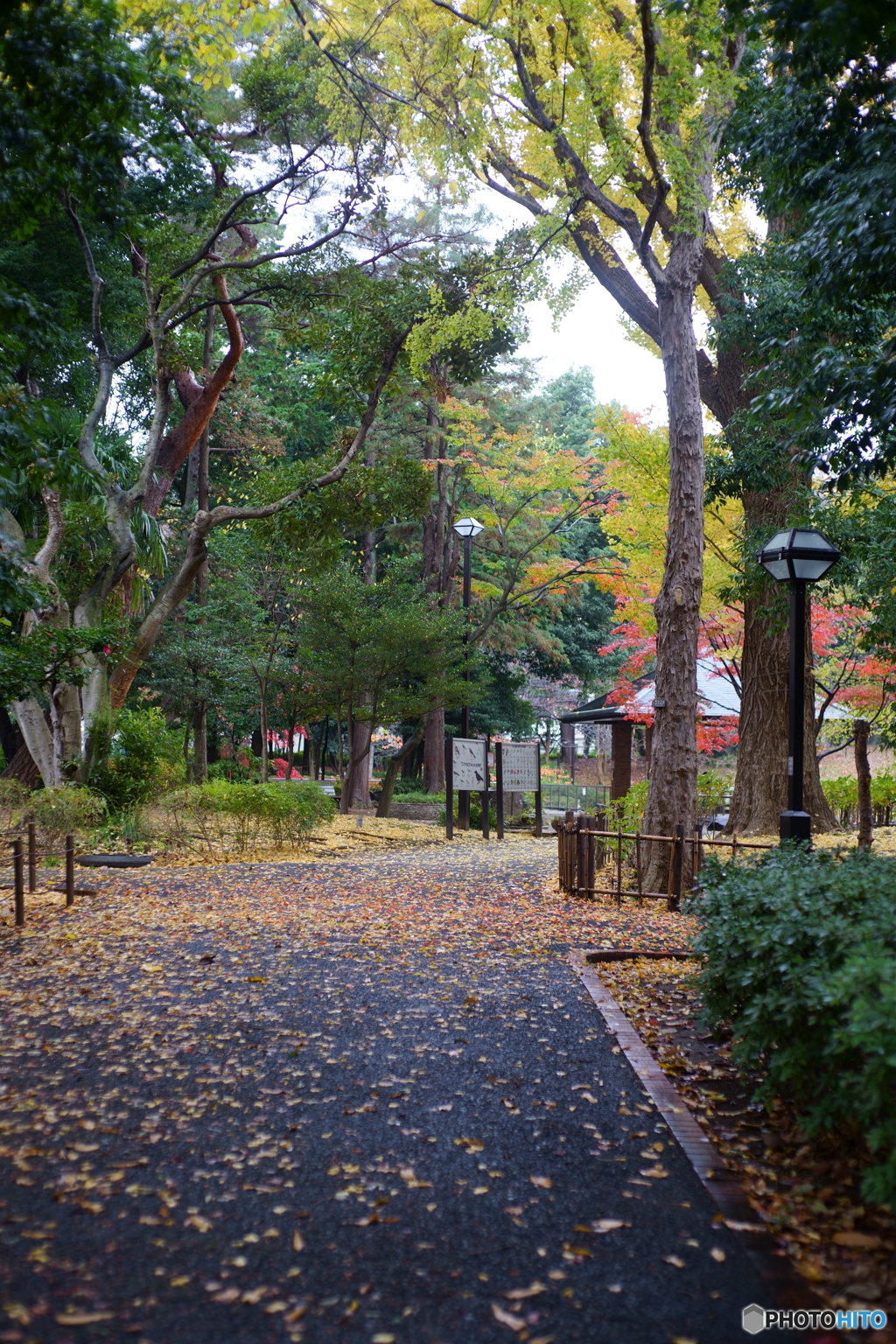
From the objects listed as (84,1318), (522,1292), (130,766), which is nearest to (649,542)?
(130,766)

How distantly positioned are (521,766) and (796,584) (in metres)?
8.72

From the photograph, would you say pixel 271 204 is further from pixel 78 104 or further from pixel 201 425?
pixel 78 104

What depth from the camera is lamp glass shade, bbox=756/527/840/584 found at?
6516mm

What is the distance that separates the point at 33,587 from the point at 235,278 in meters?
11.9

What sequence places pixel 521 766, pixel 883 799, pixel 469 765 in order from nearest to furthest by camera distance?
pixel 469 765, pixel 521 766, pixel 883 799

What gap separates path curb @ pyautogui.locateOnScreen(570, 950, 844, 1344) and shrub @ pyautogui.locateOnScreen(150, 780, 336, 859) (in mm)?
6715

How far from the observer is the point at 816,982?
9.30ft

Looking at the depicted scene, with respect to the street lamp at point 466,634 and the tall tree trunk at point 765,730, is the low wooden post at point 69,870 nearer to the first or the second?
the tall tree trunk at point 765,730

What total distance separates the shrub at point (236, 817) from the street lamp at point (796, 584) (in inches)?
255

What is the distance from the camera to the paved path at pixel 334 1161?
2311mm

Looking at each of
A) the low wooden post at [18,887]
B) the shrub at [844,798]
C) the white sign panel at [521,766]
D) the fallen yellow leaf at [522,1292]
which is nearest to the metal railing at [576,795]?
the shrub at [844,798]

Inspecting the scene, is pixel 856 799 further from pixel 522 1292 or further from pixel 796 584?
pixel 522 1292

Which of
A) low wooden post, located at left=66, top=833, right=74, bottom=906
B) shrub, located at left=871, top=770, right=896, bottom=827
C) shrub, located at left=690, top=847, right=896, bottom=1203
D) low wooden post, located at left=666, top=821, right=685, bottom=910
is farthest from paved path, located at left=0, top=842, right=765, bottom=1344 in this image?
shrub, located at left=871, top=770, right=896, bottom=827

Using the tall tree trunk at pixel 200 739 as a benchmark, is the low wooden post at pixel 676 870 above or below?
below
